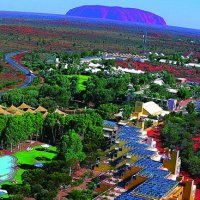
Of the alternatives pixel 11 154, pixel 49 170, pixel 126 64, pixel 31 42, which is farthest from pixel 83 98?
pixel 31 42

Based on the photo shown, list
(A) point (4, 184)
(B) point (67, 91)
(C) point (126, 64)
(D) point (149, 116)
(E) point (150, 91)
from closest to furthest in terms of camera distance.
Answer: (A) point (4, 184) < (D) point (149, 116) < (B) point (67, 91) < (E) point (150, 91) < (C) point (126, 64)

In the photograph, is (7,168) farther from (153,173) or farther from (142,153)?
(153,173)

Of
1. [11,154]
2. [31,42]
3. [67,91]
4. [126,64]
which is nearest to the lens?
[11,154]

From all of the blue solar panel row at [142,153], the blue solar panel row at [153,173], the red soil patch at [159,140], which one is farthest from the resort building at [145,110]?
the blue solar panel row at [153,173]

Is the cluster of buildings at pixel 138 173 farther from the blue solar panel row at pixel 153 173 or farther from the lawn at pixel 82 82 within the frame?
the lawn at pixel 82 82

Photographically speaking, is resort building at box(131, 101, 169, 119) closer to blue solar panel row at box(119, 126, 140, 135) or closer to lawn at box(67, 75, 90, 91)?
blue solar panel row at box(119, 126, 140, 135)

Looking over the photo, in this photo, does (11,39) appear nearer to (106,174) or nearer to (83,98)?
(83,98)

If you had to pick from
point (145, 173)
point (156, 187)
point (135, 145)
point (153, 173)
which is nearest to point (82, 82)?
point (135, 145)
